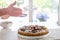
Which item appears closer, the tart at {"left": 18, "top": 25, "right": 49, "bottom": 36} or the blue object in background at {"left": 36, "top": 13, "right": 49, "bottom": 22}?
the tart at {"left": 18, "top": 25, "right": 49, "bottom": 36}

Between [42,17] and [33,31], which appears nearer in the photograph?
[33,31]

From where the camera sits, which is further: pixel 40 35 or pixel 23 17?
pixel 23 17

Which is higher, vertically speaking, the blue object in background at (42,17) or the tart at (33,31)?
the blue object in background at (42,17)

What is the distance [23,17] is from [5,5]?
26 cm

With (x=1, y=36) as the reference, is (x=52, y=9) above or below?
above

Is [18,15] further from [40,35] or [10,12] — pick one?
[40,35]

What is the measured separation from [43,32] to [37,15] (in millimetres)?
469

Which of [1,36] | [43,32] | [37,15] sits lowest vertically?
[1,36]

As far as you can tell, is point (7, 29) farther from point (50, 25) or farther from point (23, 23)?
point (50, 25)

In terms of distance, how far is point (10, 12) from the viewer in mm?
1756

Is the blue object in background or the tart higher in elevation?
the blue object in background

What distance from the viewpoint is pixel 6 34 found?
1732mm

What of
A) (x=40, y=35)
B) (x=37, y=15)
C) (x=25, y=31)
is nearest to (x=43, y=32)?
(x=40, y=35)

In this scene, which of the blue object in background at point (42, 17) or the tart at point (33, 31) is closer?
the tart at point (33, 31)
